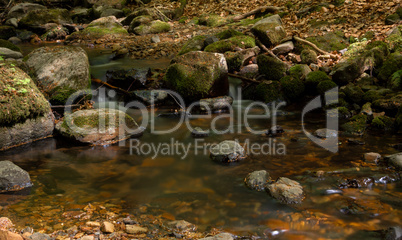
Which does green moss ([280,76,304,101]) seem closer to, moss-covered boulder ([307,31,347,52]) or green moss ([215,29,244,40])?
moss-covered boulder ([307,31,347,52])

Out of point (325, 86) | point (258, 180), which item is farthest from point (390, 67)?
point (258, 180)

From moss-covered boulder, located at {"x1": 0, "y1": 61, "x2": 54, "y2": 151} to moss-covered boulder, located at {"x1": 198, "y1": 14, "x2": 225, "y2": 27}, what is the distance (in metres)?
10.6

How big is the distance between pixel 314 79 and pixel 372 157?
11.5 ft

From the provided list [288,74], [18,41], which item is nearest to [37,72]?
[288,74]

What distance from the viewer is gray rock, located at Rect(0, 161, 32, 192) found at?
397 centimetres

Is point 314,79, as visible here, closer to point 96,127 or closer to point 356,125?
point 356,125

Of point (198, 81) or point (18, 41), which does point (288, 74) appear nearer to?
point (198, 81)

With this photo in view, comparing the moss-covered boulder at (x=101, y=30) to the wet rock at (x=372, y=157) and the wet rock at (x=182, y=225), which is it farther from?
the wet rock at (x=182, y=225)

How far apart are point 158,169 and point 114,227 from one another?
1711 millimetres

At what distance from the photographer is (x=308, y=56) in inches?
348

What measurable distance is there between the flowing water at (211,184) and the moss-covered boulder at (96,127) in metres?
0.19

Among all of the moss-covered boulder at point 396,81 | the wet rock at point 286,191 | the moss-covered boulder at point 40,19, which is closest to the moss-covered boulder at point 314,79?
the moss-covered boulder at point 396,81

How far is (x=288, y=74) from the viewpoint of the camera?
854 cm

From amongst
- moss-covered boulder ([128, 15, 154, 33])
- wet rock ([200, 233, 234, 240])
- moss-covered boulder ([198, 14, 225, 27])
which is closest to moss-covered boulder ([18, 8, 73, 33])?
moss-covered boulder ([128, 15, 154, 33])
